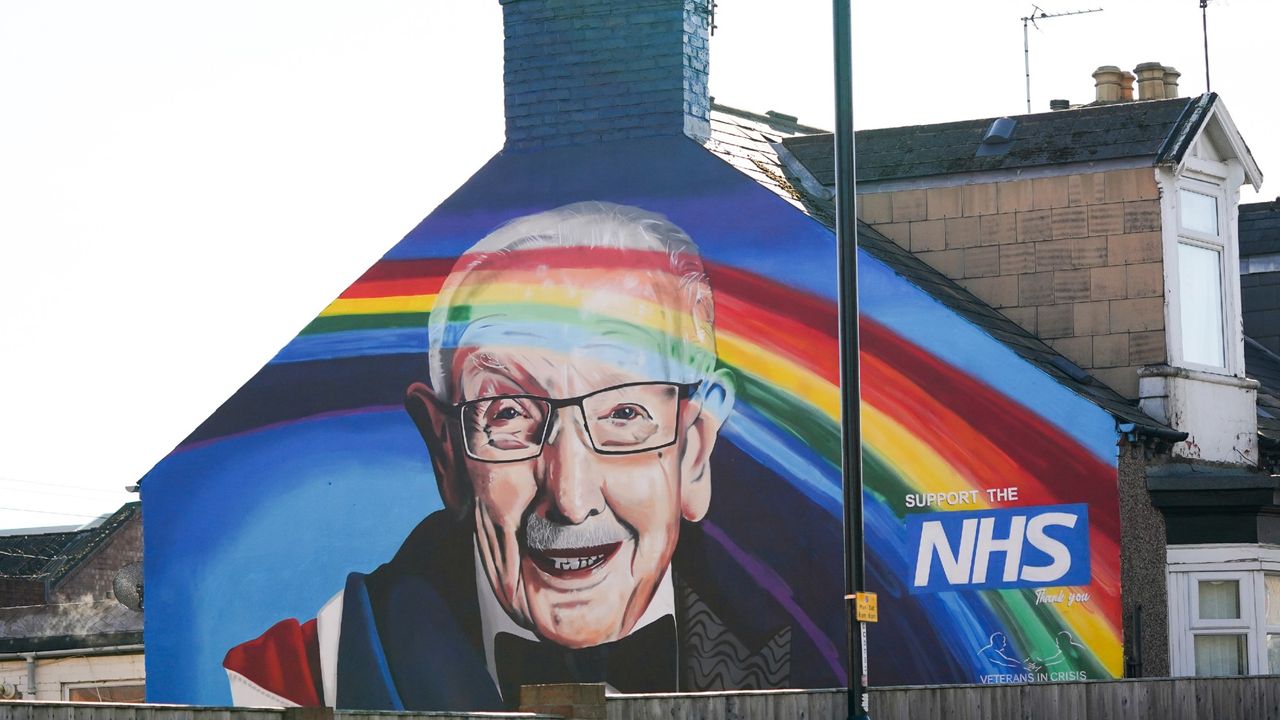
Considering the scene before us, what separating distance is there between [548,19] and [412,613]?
7.54 meters

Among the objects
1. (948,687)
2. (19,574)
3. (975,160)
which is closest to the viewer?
(948,687)

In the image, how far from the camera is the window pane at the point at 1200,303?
902 inches

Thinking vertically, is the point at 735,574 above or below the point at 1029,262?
below

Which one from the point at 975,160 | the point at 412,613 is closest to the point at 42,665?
the point at 412,613

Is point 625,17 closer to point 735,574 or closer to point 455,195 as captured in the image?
point 455,195

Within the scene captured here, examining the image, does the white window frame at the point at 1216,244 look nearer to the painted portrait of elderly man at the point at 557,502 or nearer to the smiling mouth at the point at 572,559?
the painted portrait of elderly man at the point at 557,502

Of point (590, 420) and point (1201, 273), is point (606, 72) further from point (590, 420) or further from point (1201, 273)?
point (1201, 273)

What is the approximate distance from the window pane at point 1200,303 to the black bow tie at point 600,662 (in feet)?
21.7

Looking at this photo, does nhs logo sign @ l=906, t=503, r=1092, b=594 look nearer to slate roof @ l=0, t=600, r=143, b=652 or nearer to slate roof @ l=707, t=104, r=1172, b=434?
slate roof @ l=707, t=104, r=1172, b=434

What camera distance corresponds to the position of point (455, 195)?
25047mm

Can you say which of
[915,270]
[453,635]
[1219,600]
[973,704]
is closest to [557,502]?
[453,635]

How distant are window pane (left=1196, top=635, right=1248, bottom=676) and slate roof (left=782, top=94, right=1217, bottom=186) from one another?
5.32 m

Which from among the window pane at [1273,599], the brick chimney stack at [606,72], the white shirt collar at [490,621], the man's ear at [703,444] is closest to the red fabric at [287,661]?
the white shirt collar at [490,621]

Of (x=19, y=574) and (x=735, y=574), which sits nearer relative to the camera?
(x=735, y=574)
